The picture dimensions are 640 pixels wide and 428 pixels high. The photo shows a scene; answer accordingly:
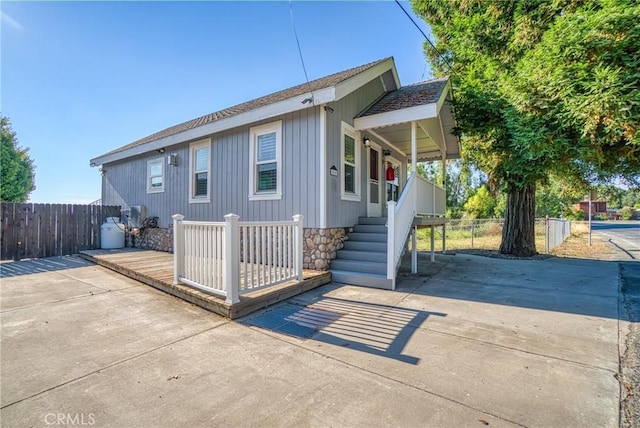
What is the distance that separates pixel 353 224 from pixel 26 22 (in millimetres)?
8853

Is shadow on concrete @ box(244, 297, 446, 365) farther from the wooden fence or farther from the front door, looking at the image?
the wooden fence

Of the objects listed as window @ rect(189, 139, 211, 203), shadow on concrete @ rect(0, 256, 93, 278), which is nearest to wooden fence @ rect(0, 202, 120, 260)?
shadow on concrete @ rect(0, 256, 93, 278)

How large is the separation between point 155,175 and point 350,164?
6.79m

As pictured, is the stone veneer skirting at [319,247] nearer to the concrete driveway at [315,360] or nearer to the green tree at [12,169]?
the concrete driveway at [315,360]

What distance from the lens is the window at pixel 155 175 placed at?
9.44 meters

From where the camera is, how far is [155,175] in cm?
967

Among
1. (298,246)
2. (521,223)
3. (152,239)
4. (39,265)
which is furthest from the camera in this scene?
(521,223)

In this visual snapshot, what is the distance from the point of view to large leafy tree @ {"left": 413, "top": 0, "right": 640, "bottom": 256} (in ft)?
18.2

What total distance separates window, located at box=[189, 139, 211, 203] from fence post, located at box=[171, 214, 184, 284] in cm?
334

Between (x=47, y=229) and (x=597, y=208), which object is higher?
(x=597, y=208)

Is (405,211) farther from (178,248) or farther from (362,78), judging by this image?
(178,248)

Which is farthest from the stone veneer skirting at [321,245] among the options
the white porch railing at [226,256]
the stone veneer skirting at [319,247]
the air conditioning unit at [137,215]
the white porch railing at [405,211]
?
the air conditioning unit at [137,215]

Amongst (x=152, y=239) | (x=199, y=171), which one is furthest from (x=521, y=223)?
(x=152, y=239)

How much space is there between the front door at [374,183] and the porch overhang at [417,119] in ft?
1.57
